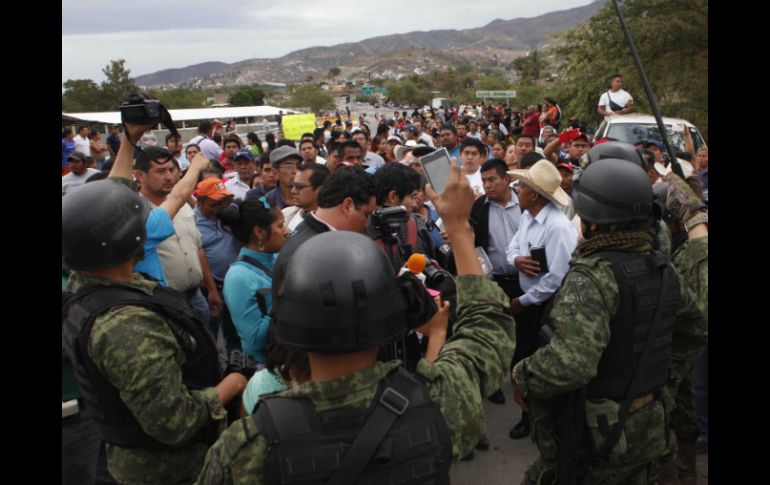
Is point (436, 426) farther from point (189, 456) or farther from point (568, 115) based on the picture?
point (568, 115)

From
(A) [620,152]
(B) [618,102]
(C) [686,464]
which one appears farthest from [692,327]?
(B) [618,102]

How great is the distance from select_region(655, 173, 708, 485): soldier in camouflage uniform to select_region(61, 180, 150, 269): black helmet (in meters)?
2.59

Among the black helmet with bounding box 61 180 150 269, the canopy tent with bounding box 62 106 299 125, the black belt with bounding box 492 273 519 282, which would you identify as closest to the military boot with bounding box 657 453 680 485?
the black belt with bounding box 492 273 519 282

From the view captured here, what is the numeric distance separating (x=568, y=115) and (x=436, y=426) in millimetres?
18152

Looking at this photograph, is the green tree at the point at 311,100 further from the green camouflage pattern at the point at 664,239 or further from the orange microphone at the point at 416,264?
the orange microphone at the point at 416,264

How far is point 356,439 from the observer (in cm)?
134

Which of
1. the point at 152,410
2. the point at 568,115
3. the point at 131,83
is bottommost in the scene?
the point at 152,410

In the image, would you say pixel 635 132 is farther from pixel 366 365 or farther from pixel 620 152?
pixel 366 365

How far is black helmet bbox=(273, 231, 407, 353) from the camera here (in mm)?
1381

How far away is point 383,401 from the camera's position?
139cm

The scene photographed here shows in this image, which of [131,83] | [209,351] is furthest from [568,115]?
[131,83]

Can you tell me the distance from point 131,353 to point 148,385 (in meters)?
0.13

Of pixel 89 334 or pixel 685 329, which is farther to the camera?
pixel 685 329

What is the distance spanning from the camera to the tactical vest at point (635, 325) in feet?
7.89
